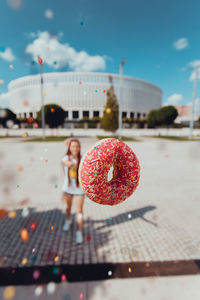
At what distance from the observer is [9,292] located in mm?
2223

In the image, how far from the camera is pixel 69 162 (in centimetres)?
275

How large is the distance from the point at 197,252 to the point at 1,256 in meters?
3.49

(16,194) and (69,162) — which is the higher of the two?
(69,162)

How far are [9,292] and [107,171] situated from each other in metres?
2.34

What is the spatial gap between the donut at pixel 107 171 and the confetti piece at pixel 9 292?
198cm

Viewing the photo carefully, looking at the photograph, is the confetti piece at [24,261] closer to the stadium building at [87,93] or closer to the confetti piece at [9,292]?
the confetti piece at [9,292]

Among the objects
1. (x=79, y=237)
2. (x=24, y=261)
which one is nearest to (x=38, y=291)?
(x=24, y=261)

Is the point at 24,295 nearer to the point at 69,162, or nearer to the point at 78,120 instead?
the point at 69,162

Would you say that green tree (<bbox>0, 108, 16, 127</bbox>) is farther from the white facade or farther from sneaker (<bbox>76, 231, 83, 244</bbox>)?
the white facade

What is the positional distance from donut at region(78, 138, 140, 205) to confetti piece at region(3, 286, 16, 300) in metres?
1.98

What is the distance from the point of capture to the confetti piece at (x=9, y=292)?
7.07 ft

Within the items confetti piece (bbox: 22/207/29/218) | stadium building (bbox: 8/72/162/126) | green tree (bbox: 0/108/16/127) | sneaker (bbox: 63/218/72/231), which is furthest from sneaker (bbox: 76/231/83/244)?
stadium building (bbox: 8/72/162/126)

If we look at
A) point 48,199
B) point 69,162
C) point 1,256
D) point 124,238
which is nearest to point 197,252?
point 124,238

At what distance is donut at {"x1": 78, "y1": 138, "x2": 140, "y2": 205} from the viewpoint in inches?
56.2
